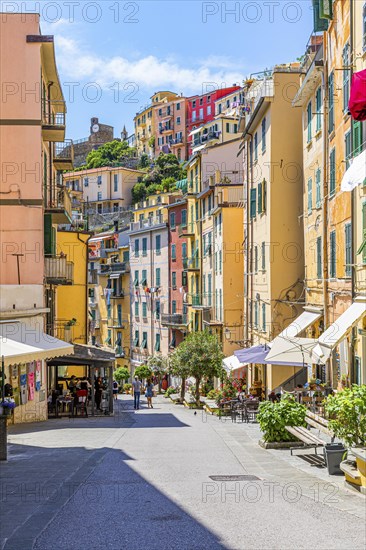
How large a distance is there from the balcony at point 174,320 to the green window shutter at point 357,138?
41.6 metres

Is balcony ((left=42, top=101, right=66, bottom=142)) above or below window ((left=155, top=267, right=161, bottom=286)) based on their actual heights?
above

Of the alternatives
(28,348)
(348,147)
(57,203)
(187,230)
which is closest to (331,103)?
(348,147)

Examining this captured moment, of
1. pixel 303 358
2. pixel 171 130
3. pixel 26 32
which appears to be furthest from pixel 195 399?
pixel 171 130

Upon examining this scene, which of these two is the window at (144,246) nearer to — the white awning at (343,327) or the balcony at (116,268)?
the balcony at (116,268)

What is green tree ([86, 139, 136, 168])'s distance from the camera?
14375 cm

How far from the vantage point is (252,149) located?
41.3 metres

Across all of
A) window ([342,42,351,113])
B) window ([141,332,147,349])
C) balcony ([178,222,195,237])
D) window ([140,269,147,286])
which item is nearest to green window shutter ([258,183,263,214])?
window ([342,42,351,113])

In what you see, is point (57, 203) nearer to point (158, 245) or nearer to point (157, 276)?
point (158, 245)

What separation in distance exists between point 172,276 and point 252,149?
28.2 metres

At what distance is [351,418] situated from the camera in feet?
43.1

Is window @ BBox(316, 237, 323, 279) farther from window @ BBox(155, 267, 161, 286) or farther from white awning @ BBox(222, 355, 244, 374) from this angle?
window @ BBox(155, 267, 161, 286)

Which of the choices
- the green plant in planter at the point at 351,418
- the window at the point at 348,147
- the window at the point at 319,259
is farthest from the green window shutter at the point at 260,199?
the green plant in planter at the point at 351,418

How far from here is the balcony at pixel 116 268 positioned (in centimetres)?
7769

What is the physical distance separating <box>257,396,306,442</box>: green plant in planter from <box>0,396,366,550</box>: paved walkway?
0.60 meters
